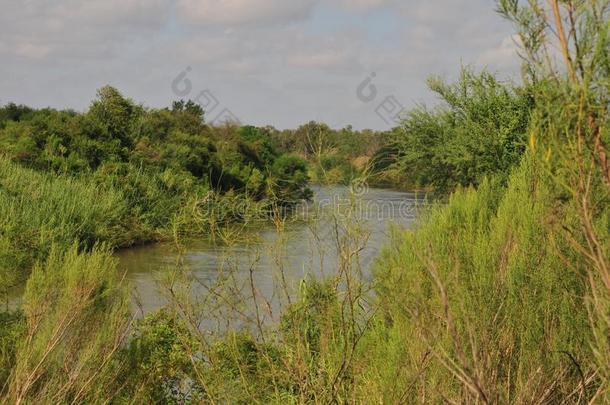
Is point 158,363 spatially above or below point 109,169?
below

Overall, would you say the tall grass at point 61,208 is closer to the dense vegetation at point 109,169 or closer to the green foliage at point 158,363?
the dense vegetation at point 109,169

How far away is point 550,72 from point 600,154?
410 millimetres

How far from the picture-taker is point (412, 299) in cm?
364

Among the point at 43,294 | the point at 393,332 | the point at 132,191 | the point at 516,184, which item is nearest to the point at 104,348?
the point at 43,294

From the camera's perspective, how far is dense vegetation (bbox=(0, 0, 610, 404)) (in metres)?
2.86

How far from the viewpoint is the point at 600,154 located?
2625 mm

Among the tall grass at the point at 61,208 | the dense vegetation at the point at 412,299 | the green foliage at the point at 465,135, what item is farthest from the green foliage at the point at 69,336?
the green foliage at the point at 465,135

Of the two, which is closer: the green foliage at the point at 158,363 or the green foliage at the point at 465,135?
the green foliage at the point at 158,363

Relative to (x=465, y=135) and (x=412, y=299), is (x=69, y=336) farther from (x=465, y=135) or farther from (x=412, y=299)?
(x=465, y=135)

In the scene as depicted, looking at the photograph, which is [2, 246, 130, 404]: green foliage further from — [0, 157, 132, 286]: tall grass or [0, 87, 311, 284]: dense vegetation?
[0, 157, 132, 286]: tall grass

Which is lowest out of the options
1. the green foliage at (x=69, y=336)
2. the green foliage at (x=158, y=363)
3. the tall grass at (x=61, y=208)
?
the green foliage at (x=158, y=363)

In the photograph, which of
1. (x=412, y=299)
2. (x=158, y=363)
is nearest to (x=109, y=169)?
(x=158, y=363)

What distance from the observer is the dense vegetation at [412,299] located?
2861mm

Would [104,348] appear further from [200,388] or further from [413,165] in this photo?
[413,165]
